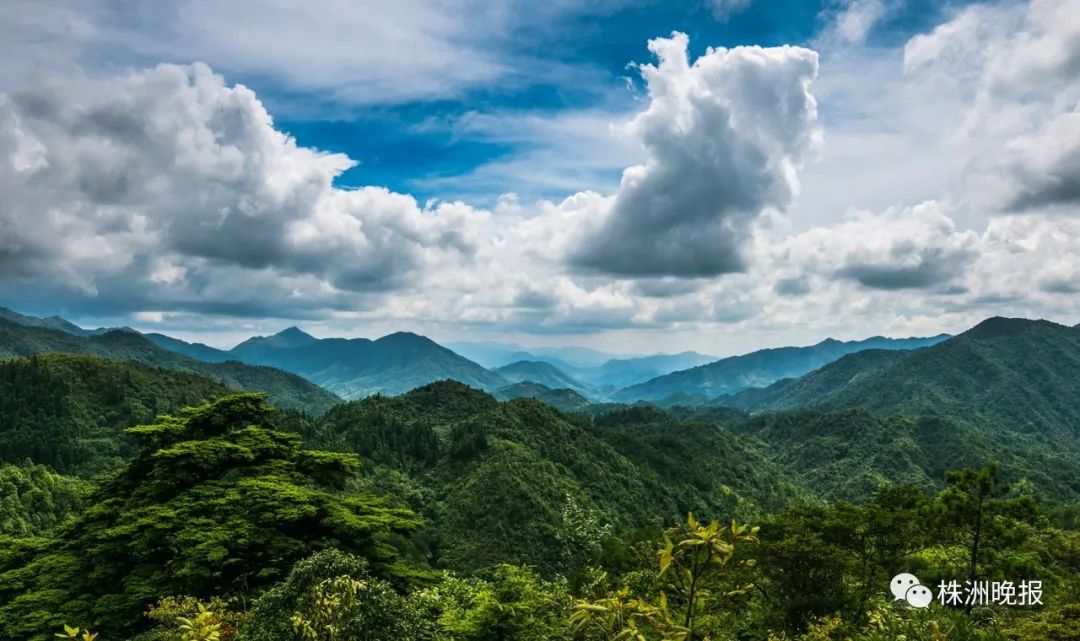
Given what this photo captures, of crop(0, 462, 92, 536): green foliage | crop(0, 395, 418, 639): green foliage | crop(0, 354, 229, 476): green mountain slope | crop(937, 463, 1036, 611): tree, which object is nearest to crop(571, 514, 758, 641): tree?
crop(0, 395, 418, 639): green foliage

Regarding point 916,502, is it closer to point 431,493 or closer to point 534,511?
point 534,511

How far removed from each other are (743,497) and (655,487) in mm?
30461

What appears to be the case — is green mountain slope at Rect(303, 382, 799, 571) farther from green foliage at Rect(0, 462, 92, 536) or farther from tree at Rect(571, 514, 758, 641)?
tree at Rect(571, 514, 758, 641)

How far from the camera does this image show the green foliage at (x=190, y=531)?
871 inches

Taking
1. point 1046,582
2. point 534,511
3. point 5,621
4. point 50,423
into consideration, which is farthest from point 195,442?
point 50,423

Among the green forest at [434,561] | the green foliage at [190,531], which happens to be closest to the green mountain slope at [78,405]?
the green forest at [434,561]

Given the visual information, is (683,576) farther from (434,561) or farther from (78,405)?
(78,405)

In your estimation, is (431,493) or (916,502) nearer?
(916,502)

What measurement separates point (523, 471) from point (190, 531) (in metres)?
78.9

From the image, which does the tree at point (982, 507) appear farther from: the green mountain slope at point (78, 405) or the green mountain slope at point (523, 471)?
the green mountain slope at point (78, 405)

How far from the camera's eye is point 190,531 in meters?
22.8

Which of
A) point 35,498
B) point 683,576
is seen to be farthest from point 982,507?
point 35,498

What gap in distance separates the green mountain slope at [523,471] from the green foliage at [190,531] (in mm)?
50100

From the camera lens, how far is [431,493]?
328 feet
